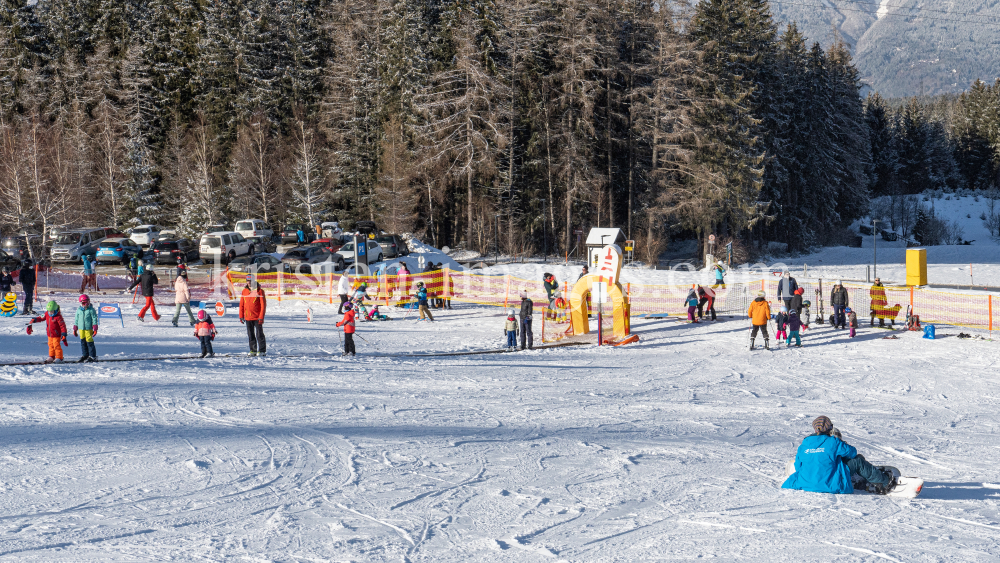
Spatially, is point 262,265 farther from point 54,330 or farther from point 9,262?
point 54,330

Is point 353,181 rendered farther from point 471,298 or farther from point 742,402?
point 742,402

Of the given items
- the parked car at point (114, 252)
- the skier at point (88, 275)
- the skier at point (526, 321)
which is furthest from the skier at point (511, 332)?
the parked car at point (114, 252)

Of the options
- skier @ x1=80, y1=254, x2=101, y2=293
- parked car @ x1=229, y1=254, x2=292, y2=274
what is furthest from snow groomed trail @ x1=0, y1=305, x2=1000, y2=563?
parked car @ x1=229, y1=254, x2=292, y2=274

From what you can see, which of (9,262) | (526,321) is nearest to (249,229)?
(9,262)

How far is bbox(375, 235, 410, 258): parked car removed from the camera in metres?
40.0

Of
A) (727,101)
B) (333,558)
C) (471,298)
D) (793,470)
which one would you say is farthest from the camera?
(727,101)

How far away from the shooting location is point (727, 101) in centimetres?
4891

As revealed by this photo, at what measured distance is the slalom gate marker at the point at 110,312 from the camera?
66.3 ft

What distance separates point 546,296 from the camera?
27.7m

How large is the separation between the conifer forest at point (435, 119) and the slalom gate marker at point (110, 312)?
2458cm

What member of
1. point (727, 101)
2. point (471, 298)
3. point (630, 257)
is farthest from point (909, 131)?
point (471, 298)

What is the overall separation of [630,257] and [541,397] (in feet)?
102

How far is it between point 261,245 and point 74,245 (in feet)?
29.6

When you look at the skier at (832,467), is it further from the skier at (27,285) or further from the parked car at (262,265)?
the parked car at (262,265)
